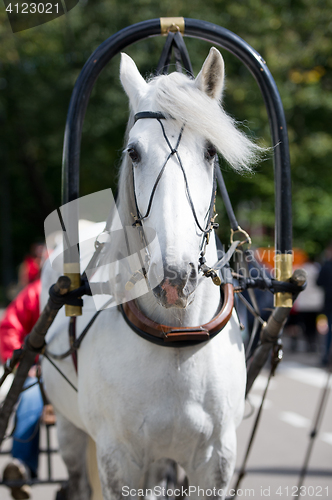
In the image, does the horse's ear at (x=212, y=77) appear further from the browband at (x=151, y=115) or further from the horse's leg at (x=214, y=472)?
the horse's leg at (x=214, y=472)

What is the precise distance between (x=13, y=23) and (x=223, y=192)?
1396 mm

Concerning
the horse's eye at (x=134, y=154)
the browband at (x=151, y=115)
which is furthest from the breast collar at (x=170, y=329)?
the browband at (x=151, y=115)

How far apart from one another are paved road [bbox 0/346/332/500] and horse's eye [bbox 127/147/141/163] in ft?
9.93

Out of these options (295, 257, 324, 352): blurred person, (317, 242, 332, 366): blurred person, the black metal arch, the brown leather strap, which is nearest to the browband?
the black metal arch

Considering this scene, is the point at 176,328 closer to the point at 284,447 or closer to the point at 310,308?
the point at 284,447

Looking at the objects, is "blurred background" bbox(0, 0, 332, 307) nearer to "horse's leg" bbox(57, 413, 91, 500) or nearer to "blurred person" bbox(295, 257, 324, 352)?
"blurred person" bbox(295, 257, 324, 352)

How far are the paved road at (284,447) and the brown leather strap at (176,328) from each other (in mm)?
2387

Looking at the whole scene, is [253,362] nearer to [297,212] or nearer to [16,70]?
[297,212]

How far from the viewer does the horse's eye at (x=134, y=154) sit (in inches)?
74.3

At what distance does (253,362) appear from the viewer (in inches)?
102

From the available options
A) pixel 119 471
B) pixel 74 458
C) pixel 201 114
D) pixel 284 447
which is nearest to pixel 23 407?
pixel 74 458

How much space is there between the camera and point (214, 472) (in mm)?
2057

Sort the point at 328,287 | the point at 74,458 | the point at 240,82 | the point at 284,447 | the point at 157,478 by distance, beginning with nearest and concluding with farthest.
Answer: the point at 157,478, the point at 74,458, the point at 284,447, the point at 328,287, the point at 240,82

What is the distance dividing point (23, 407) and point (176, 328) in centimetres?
203
